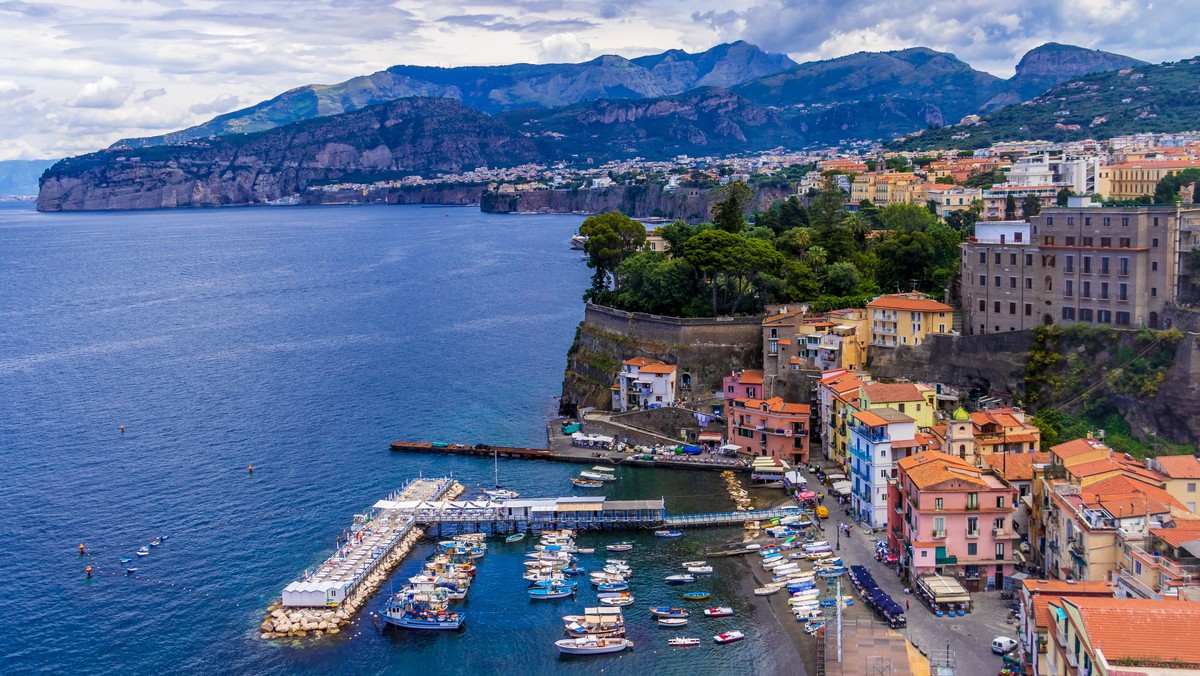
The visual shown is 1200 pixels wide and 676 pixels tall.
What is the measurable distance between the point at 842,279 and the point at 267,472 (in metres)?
33.9

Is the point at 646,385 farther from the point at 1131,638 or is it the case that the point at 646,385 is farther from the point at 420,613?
the point at 1131,638

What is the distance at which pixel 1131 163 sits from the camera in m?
74.3

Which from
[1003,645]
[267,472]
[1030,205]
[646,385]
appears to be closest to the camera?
[1003,645]

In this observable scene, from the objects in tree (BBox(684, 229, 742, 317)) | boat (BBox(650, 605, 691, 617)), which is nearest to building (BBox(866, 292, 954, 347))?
tree (BBox(684, 229, 742, 317))

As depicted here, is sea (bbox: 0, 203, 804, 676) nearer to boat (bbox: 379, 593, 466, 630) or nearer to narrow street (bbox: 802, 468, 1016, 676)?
boat (bbox: 379, 593, 466, 630)

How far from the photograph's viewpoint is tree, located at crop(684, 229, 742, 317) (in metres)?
60.1

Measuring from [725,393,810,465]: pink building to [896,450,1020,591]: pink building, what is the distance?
14555 millimetres

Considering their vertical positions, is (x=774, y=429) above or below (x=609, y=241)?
below

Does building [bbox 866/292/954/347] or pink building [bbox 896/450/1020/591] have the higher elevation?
building [bbox 866/292/954/347]

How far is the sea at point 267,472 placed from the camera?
113 feet

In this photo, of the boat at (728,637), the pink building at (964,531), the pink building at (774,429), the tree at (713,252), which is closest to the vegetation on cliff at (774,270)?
the tree at (713,252)

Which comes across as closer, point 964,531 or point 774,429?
point 964,531

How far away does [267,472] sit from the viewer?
170ft

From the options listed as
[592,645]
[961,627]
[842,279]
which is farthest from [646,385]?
[961,627]
